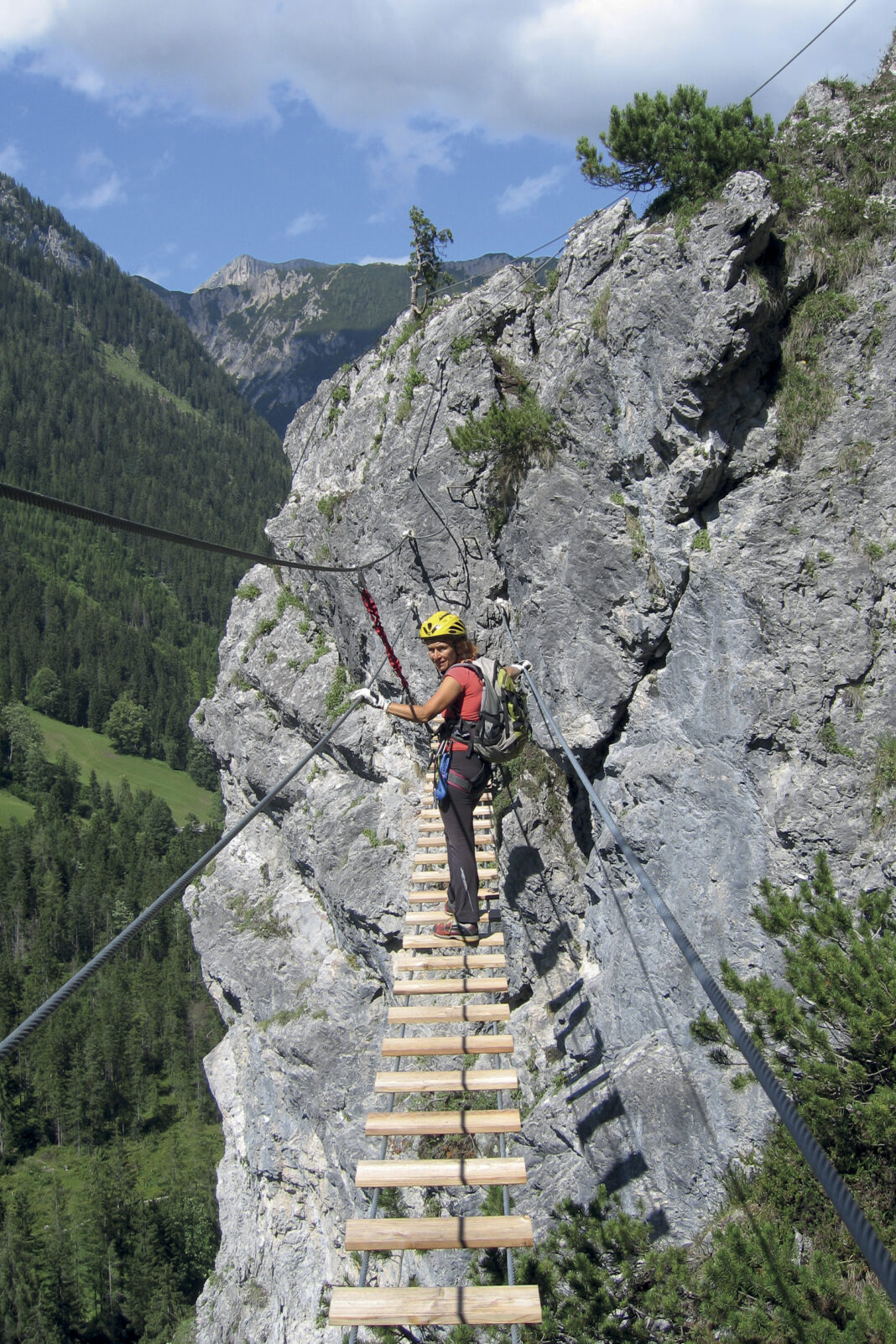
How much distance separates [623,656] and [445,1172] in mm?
6734

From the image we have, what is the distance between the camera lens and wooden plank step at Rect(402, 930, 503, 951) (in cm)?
803

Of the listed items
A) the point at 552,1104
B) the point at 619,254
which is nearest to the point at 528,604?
the point at 619,254

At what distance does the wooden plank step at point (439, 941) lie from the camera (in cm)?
803

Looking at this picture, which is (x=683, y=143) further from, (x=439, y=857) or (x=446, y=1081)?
(x=446, y=1081)

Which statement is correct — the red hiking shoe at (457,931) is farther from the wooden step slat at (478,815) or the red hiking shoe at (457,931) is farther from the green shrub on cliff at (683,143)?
the green shrub on cliff at (683,143)

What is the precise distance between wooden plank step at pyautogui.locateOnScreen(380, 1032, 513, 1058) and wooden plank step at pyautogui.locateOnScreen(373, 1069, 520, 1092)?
0.16 m

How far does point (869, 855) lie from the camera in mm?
7934

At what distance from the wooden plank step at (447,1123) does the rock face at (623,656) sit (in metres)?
3.91

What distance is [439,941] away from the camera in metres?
8.16

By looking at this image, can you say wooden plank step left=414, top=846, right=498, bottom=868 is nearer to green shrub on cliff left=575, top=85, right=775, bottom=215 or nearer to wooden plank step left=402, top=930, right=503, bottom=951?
wooden plank step left=402, top=930, right=503, bottom=951

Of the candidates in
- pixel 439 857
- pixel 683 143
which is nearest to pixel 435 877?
pixel 439 857

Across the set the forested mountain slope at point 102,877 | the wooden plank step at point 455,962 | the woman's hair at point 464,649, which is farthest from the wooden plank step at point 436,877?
the forested mountain slope at point 102,877

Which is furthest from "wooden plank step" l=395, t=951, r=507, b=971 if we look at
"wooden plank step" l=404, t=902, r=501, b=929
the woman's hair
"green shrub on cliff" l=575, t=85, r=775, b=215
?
"green shrub on cliff" l=575, t=85, r=775, b=215

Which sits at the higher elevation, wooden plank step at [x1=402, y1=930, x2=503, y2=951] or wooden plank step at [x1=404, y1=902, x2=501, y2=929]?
wooden plank step at [x1=404, y1=902, x2=501, y2=929]
